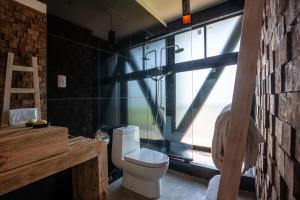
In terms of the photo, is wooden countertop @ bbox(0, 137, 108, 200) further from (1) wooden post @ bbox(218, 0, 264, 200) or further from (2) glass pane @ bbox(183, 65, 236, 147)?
(2) glass pane @ bbox(183, 65, 236, 147)

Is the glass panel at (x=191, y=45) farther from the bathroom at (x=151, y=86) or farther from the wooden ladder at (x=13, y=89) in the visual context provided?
the wooden ladder at (x=13, y=89)

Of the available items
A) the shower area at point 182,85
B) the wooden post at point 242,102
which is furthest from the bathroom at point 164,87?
the wooden post at point 242,102

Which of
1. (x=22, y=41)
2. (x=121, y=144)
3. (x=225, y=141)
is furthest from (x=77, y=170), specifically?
(x=225, y=141)

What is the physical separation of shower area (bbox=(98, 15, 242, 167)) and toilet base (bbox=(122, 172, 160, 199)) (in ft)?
2.50

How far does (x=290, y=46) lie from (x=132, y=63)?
Result: 230 cm

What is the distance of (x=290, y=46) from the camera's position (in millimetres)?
536

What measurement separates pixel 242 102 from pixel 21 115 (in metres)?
Answer: 1.58

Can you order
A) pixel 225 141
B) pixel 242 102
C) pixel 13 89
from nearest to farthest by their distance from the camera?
pixel 242 102 → pixel 225 141 → pixel 13 89

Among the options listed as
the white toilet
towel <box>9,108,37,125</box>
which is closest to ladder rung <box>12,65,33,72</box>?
towel <box>9,108,37,125</box>

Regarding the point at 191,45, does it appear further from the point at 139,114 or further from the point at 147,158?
the point at 147,158

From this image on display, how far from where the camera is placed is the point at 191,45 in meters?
3.07

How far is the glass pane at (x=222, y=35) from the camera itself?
9.04 feet

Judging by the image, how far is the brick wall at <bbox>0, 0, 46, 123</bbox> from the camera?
1321mm

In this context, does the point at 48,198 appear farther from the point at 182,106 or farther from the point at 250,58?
the point at 182,106
